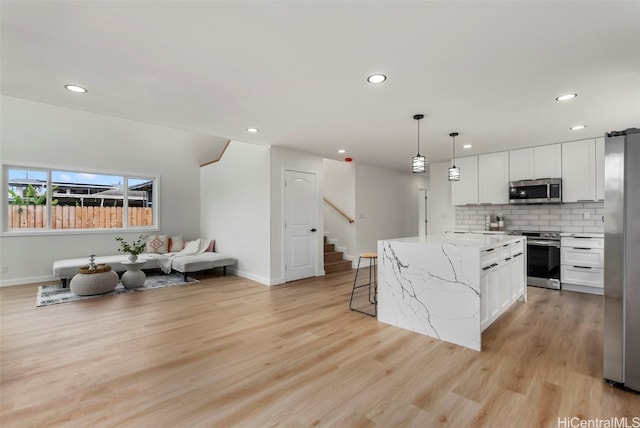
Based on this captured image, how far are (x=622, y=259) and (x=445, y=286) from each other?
1268mm

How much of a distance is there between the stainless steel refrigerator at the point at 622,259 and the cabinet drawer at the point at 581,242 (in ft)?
9.84

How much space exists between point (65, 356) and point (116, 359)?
0.49 m

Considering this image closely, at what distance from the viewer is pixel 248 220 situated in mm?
5742

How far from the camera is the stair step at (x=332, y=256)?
6605 mm

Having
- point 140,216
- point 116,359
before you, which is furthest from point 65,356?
point 140,216

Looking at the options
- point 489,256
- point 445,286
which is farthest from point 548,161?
point 445,286

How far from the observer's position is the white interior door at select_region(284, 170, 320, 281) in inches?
215

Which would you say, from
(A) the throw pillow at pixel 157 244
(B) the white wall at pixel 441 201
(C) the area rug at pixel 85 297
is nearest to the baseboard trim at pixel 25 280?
(C) the area rug at pixel 85 297

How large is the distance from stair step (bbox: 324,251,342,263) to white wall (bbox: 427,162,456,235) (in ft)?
7.49

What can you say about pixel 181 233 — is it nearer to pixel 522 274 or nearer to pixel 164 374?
pixel 164 374

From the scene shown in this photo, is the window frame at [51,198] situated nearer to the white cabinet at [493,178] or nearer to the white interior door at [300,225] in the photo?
the white interior door at [300,225]

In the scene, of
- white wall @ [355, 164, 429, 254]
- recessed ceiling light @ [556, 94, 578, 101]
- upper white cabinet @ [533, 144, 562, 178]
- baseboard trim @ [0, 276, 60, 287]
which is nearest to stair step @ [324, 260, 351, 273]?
white wall @ [355, 164, 429, 254]

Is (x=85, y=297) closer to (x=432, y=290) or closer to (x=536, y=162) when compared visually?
(x=432, y=290)

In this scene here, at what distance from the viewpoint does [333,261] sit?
6.66 m
